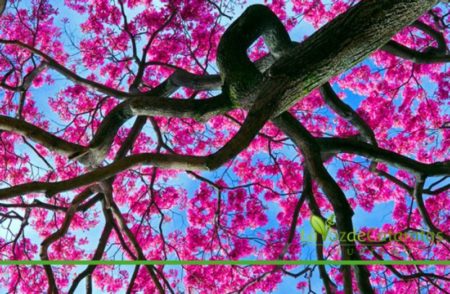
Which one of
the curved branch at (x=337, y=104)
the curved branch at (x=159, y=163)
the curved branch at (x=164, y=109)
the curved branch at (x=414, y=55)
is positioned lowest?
the curved branch at (x=159, y=163)

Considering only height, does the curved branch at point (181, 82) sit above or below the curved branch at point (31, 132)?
above

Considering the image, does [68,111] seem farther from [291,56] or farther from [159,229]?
[291,56]

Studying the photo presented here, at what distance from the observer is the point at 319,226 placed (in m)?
5.38

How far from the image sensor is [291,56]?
12.5ft

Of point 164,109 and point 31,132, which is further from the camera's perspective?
point 164,109

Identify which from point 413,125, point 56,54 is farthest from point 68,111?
point 413,125

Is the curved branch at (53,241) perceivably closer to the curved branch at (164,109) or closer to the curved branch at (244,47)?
the curved branch at (164,109)

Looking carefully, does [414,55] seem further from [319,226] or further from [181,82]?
[181,82]

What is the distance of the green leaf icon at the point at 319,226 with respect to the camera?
17.6 feet

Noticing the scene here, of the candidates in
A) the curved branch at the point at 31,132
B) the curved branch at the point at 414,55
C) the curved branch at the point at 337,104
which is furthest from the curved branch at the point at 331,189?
the curved branch at the point at 31,132

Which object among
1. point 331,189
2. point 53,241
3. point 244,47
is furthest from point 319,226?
point 53,241

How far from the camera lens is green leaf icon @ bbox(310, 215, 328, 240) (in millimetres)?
5367

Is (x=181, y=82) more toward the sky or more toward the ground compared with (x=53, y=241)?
more toward the sky

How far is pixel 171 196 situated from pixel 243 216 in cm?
144
